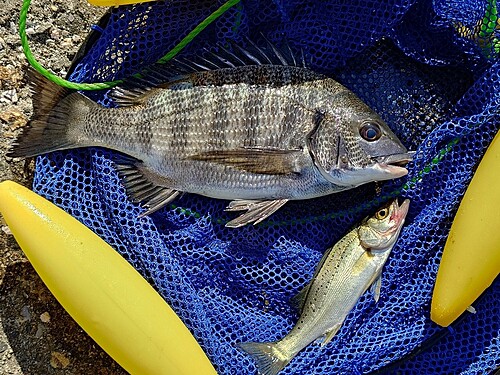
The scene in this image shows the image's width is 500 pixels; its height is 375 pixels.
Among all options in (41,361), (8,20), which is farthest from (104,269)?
(8,20)

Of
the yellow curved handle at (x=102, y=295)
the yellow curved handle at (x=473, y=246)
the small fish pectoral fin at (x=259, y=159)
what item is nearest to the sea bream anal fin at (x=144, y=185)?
the small fish pectoral fin at (x=259, y=159)

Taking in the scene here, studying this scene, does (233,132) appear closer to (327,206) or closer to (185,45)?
(185,45)

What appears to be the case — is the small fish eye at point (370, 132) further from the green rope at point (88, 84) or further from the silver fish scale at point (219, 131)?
the green rope at point (88, 84)

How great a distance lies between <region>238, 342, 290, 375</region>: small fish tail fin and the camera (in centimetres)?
268

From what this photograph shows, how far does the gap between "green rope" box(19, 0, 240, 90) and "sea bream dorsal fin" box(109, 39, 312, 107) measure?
48 mm

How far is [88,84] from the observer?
→ 107 inches

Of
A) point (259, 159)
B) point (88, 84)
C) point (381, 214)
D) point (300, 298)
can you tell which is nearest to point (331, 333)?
point (300, 298)

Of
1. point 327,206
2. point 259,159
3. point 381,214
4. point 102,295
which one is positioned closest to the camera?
point 102,295

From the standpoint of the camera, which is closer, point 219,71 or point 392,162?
point 392,162

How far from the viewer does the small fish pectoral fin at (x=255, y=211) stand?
106 inches

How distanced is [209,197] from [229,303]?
0.52 metres

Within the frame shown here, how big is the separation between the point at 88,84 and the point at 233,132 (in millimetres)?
700

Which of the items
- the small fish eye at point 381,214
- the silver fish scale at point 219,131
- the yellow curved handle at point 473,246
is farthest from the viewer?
the small fish eye at point 381,214

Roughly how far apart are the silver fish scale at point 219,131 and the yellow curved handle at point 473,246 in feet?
1.87
